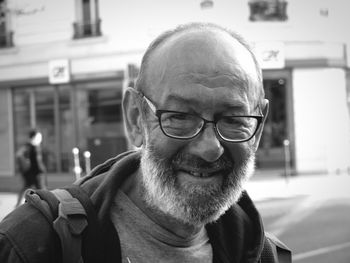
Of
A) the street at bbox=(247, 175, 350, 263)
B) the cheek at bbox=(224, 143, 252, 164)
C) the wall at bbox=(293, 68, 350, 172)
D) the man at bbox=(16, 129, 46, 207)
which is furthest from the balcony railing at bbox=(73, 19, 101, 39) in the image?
the cheek at bbox=(224, 143, 252, 164)

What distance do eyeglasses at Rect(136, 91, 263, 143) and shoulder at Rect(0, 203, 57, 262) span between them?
34 cm

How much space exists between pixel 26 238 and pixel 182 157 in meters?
0.38

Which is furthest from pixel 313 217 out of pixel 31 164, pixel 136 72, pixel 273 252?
pixel 273 252

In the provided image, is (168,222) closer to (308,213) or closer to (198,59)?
(198,59)

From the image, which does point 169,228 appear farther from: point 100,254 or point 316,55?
point 316,55

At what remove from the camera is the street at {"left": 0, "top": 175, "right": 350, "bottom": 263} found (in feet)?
16.3

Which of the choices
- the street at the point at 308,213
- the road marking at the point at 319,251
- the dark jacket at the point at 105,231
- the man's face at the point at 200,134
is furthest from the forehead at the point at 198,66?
the road marking at the point at 319,251

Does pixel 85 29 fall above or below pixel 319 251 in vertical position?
above

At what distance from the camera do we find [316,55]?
8.62m

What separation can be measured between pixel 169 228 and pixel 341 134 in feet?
18.5

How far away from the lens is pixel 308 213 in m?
6.77

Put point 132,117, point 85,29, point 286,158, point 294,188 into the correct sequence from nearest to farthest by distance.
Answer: point 132,117, point 294,188, point 286,158, point 85,29

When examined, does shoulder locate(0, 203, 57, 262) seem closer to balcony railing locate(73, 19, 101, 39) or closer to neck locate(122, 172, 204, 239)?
neck locate(122, 172, 204, 239)

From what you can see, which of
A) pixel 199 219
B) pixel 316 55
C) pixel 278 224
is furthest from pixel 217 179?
pixel 316 55
